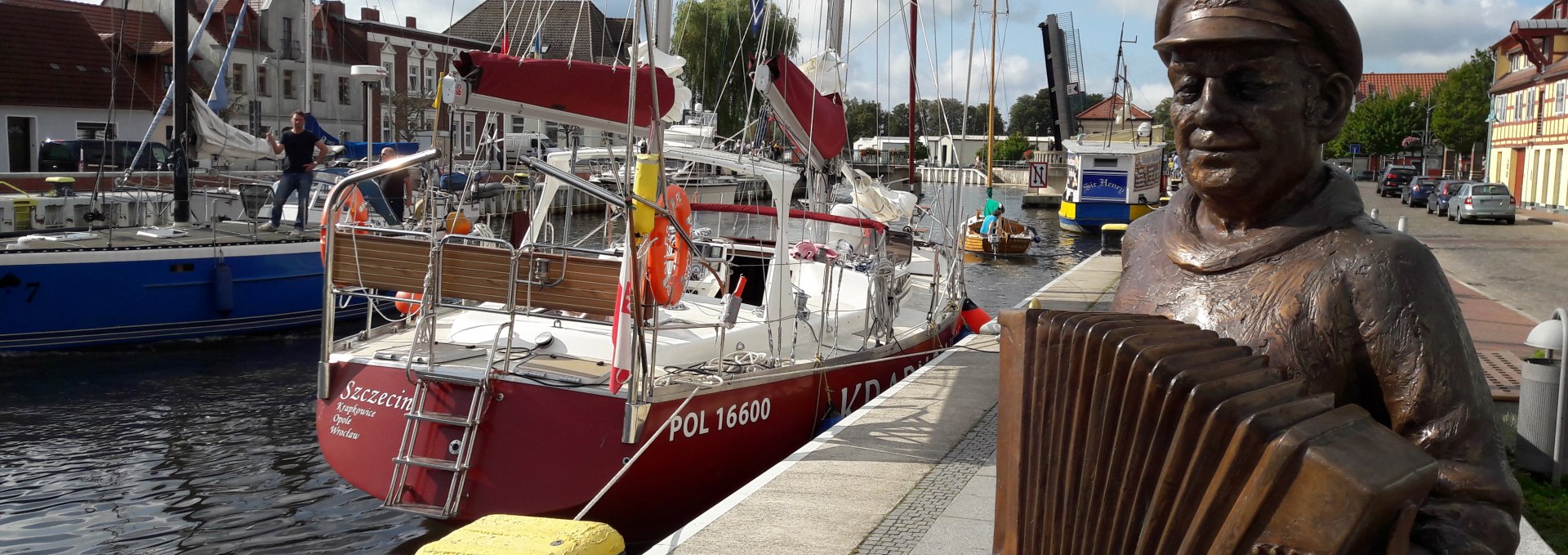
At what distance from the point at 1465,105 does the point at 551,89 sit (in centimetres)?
6101

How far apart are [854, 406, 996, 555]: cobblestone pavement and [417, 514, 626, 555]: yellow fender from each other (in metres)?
1.39

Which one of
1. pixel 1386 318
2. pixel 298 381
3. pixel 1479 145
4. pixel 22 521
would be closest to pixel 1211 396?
pixel 1386 318

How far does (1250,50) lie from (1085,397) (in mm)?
669

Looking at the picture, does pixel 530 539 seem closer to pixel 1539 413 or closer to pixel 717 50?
pixel 1539 413

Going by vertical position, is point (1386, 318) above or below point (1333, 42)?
below

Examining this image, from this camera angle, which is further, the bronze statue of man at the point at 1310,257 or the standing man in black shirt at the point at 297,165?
the standing man in black shirt at the point at 297,165

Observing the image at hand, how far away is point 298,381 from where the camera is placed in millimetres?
14523

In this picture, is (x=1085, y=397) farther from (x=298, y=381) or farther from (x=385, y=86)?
(x=385, y=86)

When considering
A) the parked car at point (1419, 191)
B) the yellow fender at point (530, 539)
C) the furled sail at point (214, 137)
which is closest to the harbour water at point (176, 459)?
the yellow fender at point (530, 539)

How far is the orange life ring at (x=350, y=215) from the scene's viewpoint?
750cm

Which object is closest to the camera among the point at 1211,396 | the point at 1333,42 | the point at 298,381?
the point at 1211,396

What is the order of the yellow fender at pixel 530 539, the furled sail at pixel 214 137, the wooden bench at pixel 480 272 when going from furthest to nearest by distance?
1. the furled sail at pixel 214 137
2. the wooden bench at pixel 480 272
3. the yellow fender at pixel 530 539

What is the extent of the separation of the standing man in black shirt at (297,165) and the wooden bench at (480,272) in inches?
368

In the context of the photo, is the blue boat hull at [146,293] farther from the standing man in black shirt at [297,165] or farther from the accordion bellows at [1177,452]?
the accordion bellows at [1177,452]
